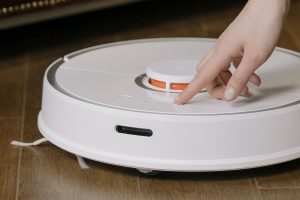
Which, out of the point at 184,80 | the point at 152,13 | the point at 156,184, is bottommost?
the point at 152,13

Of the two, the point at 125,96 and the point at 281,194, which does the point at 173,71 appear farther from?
the point at 281,194

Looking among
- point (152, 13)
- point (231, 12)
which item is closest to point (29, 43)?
point (152, 13)

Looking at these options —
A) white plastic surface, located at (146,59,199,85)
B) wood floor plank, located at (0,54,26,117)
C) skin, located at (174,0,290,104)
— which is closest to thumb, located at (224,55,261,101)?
skin, located at (174,0,290,104)

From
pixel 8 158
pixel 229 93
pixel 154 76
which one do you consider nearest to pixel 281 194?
pixel 229 93

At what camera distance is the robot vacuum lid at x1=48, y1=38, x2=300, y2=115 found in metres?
1.12

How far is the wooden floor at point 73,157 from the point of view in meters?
1.10

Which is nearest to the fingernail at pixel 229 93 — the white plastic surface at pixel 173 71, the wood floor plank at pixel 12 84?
the white plastic surface at pixel 173 71

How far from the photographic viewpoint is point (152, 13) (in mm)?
2162

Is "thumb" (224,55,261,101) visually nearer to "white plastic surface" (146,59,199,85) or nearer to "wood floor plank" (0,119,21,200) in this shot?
"white plastic surface" (146,59,199,85)

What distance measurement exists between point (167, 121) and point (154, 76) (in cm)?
14

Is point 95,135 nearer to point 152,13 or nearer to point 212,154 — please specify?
point 212,154

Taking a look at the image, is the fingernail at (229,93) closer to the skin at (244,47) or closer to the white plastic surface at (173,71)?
the skin at (244,47)

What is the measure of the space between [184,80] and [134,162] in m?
0.16

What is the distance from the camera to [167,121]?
1.07m
